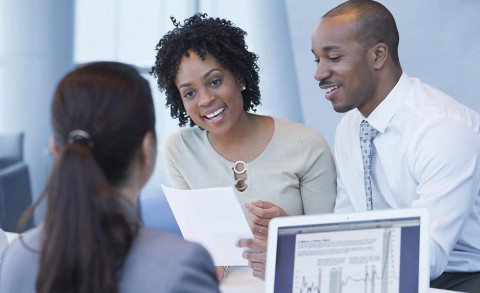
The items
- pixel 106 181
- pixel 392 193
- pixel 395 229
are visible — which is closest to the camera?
pixel 106 181

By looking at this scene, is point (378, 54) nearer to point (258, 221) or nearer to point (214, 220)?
point (258, 221)

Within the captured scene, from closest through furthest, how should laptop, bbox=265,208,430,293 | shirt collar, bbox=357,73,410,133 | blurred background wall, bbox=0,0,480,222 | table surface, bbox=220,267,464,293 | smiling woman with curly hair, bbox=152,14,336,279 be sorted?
laptop, bbox=265,208,430,293 → table surface, bbox=220,267,464,293 → shirt collar, bbox=357,73,410,133 → smiling woman with curly hair, bbox=152,14,336,279 → blurred background wall, bbox=0,0,480,222

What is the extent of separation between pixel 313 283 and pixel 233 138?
1.15m

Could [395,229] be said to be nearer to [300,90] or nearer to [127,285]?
[127,285]

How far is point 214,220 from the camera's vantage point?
7.65ft

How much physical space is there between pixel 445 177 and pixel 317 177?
56 cm

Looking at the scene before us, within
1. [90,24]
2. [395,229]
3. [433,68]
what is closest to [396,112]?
[395,229]

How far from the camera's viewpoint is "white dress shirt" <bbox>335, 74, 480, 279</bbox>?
2.34 meters

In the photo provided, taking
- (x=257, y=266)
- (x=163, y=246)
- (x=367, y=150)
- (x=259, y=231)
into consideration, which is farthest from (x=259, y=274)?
(x=163, y=246)

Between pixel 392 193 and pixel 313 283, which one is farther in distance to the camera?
pixel 392 193

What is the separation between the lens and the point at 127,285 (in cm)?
134

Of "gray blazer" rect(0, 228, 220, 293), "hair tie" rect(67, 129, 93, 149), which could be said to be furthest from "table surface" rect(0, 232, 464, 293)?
"hair tie" rect(67, 129, 93, 149)

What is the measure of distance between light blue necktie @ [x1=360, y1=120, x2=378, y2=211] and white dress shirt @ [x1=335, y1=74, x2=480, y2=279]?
0.06ft

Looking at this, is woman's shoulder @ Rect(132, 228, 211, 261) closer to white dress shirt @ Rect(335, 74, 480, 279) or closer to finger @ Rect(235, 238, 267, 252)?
finger @ Rect(235, 238, 267, 252)
